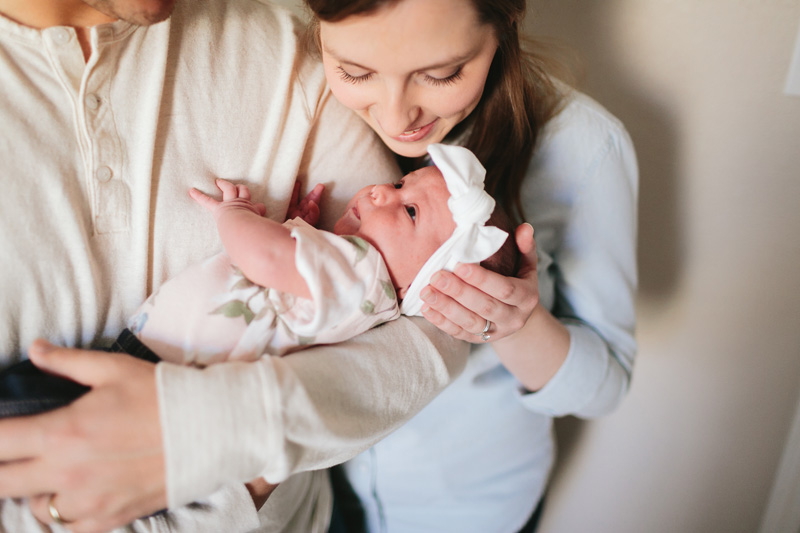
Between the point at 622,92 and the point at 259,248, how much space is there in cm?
112

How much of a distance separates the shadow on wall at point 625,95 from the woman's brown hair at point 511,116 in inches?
8.4

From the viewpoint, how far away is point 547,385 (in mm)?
1210

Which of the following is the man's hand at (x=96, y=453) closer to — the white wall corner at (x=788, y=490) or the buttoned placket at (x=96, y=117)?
the buttoned placket at (x=96, y=117)

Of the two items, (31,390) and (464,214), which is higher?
(464,214)

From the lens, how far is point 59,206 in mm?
786

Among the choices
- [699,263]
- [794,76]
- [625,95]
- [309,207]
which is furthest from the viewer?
[699,263]

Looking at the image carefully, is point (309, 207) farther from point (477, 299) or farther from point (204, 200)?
point (477, 299)

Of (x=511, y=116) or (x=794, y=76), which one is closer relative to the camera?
(x=511, y=116)

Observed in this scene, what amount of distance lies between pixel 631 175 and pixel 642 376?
35.2 inches

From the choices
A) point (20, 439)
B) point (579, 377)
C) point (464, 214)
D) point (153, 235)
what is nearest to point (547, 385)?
point (579, 377)

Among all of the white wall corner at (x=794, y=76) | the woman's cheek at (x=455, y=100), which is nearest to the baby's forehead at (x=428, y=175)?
the woman's cheek at (x=455, y=100)

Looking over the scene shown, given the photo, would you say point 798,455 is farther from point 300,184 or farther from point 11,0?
point 11,0

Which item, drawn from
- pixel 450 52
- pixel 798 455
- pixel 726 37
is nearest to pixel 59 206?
pixel 450 52

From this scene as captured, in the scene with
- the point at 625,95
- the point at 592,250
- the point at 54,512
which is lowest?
the point at 54,512
